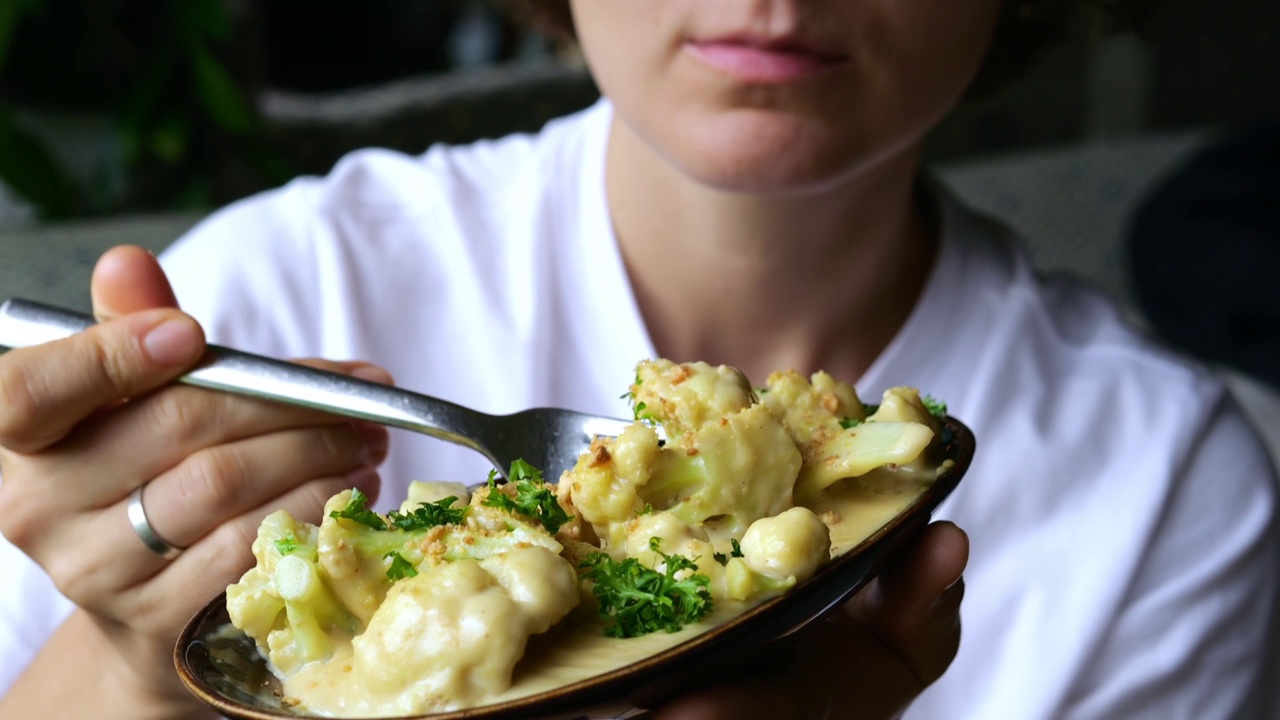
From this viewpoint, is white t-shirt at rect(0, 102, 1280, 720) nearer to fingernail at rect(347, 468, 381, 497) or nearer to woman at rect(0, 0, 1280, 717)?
woman at rect(0, 0, 1280, 717)

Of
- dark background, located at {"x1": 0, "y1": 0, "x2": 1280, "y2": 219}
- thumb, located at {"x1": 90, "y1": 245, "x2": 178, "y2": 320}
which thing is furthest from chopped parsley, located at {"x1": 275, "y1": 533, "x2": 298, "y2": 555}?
dark background, located at {"x1": 0, "y1": 0, "x2": 1280, "y2": 219}

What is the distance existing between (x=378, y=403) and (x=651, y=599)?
0.94ft

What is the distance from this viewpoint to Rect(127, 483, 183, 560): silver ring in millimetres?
739

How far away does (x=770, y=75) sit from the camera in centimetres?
89

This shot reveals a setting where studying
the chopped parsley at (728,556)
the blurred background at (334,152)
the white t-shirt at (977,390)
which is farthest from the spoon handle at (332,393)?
the blurred background at (334,152)

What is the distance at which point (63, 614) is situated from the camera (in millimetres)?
1017

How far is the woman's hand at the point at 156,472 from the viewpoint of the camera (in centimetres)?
71

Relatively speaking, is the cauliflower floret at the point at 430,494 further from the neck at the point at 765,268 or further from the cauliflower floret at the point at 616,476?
the neck at the point at 765,268

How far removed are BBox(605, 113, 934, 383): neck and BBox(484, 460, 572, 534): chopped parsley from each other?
0.64 meters

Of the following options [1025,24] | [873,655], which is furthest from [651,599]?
[1025,24]

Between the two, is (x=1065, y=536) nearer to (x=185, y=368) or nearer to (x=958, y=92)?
(x=958, y=92)

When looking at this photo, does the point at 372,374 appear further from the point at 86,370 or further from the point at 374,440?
the point at 86,370

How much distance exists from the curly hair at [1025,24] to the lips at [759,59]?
465mm

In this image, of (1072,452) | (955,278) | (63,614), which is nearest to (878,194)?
(955,278)
